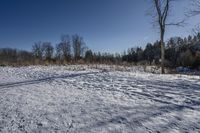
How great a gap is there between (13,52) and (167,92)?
8264cm

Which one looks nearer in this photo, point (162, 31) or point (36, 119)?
point (36, 119)

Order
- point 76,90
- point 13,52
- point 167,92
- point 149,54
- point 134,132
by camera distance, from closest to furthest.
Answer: point 134,132, point 167,92, point 76,90, point 149,54, point 13,52

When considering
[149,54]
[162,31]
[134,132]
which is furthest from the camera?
[149,54]

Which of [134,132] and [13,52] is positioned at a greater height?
[13,52]

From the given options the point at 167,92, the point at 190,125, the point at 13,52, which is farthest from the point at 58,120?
the point at 13,52

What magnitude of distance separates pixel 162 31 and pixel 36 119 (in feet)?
40.0

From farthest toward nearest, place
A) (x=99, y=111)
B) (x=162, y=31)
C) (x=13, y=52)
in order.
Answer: (x=13, y=52) → (x=162, y=31) → (x=99, y=111)

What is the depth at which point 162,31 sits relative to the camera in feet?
46.5

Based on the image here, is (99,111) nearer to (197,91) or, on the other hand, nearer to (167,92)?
(167,92)

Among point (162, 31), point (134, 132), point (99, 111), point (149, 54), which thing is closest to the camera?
point (134, 132)

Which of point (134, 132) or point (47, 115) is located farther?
point (47, 115)

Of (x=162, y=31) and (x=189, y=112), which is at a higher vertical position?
(x=162, y=31)

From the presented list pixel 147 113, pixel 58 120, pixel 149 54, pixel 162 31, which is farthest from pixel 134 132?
pixel 149 54

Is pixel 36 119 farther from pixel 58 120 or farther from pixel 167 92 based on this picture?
pixel 167 92
